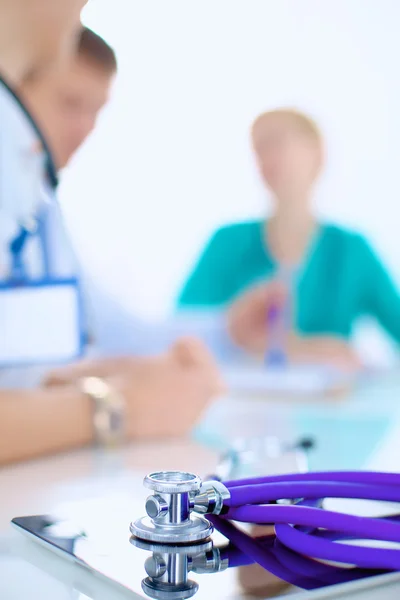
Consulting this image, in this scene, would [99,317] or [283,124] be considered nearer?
[99,317]

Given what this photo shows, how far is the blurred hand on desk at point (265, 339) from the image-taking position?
153 centimetres

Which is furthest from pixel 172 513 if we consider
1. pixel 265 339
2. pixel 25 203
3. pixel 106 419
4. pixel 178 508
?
pixel 265 339

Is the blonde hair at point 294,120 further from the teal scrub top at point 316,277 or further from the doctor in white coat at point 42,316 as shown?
the doctor in white coat at point 42,316

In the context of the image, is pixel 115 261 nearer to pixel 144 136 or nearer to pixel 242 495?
pixel 144 136

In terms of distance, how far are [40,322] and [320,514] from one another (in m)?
0.47

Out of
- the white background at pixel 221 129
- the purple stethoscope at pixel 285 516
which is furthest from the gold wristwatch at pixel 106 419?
the white background at pixel 221 129

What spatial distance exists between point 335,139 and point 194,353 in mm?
1284

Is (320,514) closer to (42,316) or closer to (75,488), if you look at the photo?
(75,488)

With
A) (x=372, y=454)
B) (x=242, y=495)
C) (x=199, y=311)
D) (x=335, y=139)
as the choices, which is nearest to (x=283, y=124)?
(x=335, y=139)

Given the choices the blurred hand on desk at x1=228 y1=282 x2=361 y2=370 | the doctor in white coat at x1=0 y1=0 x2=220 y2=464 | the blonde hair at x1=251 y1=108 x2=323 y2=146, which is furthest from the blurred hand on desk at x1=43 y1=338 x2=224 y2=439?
the blonde hair at x1=251 y1=108 x2=323 y2=146

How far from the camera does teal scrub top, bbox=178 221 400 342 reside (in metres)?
2.07

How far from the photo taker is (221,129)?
1.86 m

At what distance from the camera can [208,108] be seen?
181cm

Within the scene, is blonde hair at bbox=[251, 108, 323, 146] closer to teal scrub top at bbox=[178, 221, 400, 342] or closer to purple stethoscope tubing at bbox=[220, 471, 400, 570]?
teal scrub top at bbox=[178, 221, 400, 342]
